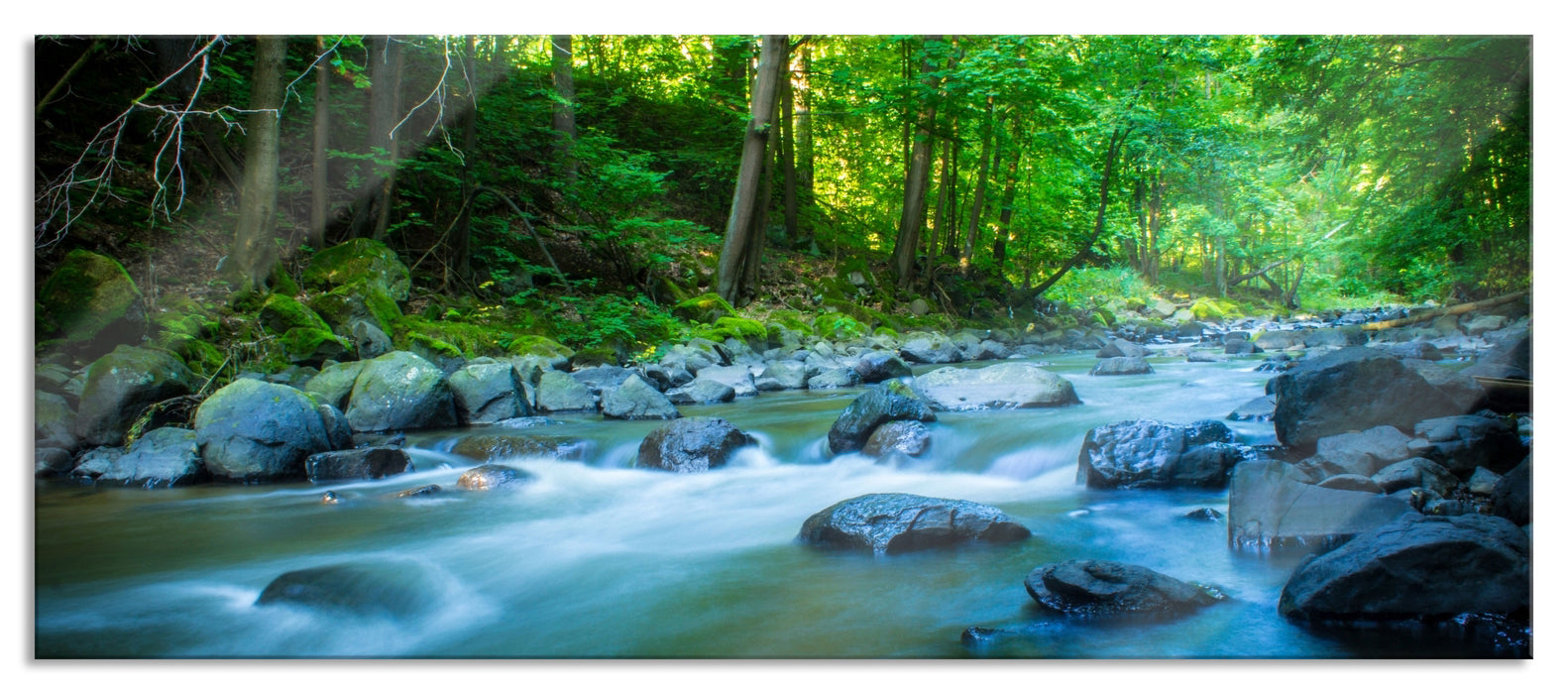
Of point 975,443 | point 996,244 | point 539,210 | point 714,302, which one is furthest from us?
point 996,244

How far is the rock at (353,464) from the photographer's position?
3781 mm

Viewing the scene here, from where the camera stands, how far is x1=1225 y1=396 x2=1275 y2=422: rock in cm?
396

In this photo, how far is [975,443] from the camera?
3.90 meters

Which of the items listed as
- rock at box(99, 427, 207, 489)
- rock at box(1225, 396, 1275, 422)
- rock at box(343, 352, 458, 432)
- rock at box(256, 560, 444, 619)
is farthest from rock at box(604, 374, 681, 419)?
rock at box(1225, 396, 1275, 422)

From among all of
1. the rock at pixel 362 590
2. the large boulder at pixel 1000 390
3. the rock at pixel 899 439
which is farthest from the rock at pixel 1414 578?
the large boulder at pixel 1000 390

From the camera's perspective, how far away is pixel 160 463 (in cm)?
368

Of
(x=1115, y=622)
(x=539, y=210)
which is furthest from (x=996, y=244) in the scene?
(x=1115, y=622)

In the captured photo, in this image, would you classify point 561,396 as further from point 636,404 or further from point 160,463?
point 160,463

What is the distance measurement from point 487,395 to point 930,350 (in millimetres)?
5043

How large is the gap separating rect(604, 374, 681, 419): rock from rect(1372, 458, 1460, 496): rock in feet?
12.4

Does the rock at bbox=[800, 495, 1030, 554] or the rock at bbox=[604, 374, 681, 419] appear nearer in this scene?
the rock at bbox=[800, 495, 1030, 554]

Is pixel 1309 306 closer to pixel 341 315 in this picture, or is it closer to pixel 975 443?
pixel 975 443

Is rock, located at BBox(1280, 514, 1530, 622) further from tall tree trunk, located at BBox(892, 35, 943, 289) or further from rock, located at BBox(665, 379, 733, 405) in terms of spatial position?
tall tree trunk, located at BBox(892, 35, 943, 289)
